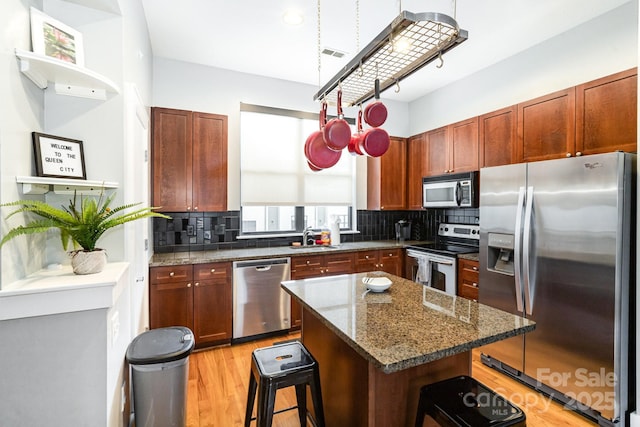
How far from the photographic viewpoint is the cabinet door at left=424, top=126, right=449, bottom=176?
12.9 feet

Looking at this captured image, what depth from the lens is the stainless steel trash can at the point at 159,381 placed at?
5.43 ft

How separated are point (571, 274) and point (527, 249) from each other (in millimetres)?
318

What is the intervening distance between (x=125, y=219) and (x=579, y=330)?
2.92 metres

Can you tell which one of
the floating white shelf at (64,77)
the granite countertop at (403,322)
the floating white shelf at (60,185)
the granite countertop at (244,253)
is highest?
the floating white shelf at (64,77)

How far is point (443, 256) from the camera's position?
3502 millimetres

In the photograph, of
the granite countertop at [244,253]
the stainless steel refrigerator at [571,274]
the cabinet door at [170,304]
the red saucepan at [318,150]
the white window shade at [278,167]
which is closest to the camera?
the red saucepan at [318,150]

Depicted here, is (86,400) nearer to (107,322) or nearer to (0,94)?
(107,322)

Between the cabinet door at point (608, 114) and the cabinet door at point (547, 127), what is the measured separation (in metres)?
0.07

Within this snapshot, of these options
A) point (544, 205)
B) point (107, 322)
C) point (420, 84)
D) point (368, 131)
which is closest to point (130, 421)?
point (107, 322)

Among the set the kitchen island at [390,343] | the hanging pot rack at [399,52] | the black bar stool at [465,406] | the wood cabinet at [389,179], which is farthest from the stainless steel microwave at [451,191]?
the black bar stool at [465,406]

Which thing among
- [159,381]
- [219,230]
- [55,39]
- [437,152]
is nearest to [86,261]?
[159,381]

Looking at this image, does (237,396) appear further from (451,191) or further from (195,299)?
(451,191)

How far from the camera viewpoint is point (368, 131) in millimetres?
1795

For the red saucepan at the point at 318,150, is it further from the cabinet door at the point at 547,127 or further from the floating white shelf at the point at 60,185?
the cabinet door at the point at 547,127
